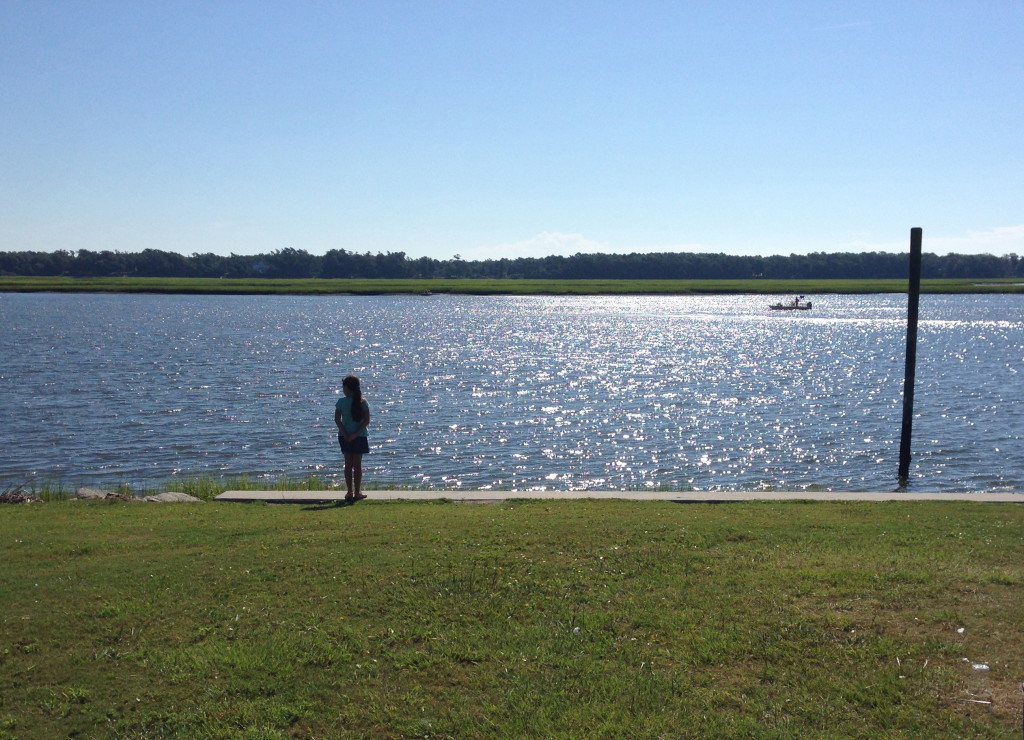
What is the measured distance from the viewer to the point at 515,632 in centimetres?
705

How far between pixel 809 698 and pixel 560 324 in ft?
323

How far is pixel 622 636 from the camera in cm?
696

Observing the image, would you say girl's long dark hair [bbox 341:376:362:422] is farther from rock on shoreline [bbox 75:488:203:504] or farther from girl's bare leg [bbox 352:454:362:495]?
rock on shoreline [bbox 75:488:203:504]

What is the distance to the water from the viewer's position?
2234cm

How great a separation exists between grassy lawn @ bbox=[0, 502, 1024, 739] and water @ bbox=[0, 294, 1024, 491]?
10.5m

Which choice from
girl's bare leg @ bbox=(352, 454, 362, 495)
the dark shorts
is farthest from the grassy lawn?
the dark shorts

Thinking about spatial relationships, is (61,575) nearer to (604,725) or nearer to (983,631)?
(604,725)

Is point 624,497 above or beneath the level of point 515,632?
beneath

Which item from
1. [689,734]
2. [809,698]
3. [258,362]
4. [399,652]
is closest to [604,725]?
[689,734]

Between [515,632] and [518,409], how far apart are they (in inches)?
1063

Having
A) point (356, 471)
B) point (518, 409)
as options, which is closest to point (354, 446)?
point (356, 471)

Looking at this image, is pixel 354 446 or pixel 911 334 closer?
pixel 354 446

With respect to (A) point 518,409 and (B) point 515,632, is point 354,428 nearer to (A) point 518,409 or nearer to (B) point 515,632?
(B) point 515,632

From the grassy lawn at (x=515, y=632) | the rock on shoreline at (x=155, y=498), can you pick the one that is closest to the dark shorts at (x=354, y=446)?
the rock on shoreline at (x=155, y=498)
